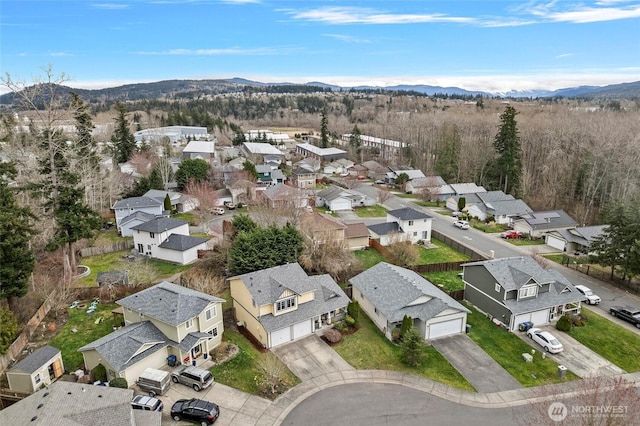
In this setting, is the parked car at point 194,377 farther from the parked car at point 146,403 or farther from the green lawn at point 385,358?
the green lawn at point 385,358

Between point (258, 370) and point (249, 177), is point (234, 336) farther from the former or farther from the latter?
point (249, 177)

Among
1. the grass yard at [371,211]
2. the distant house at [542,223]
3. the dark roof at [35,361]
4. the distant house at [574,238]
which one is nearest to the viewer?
the dark roof at [35,361]

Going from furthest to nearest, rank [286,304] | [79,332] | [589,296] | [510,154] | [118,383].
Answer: [510,154]
[589,296]
[79,332]
[286,304]
[118,383]

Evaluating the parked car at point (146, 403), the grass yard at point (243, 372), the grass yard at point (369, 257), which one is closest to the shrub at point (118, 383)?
the parked car at point (146, 403)


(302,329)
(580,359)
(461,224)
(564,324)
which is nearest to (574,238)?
(461,224)

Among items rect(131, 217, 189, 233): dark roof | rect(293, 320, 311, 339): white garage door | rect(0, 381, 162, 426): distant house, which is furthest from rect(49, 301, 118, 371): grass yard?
rect(293, 320, 311, 339): white garage door

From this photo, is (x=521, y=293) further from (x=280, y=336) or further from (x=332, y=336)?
(x=280, y=336)

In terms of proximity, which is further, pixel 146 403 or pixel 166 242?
pixel 166 242
